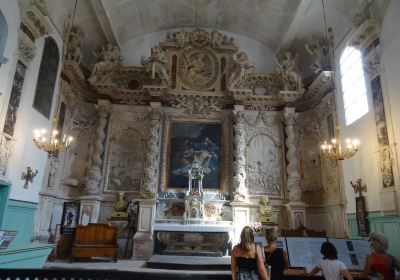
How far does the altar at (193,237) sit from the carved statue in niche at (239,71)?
18.3ft

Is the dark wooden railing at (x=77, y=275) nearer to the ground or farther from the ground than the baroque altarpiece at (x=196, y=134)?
nearer to the ground

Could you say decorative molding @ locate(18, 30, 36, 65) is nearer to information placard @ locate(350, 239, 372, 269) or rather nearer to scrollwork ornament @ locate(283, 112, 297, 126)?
information placard @ locate(350, 239, 372, 269)

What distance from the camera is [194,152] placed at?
12016 mm

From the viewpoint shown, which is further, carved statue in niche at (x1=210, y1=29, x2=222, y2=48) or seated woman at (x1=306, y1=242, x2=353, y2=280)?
carved statue in niche at (x1=210, y1=29, x2=222, y2=48)

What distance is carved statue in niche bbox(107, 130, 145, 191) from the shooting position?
38.3ft

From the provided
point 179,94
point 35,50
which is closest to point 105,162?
point 179,94

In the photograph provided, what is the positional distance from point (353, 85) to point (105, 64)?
9265mm

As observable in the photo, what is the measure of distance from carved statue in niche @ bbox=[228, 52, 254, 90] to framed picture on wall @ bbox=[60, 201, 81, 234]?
719 centimetres

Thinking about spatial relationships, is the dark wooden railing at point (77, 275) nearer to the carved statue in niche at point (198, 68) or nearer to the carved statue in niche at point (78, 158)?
the carved statue in niche at point (78, 158)

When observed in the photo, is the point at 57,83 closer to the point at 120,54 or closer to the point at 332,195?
the point at 120,54

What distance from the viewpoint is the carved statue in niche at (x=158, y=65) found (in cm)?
1189

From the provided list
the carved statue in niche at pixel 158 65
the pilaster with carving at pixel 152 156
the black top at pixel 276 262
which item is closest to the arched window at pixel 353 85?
the carved statue in niche at pixel 158 65

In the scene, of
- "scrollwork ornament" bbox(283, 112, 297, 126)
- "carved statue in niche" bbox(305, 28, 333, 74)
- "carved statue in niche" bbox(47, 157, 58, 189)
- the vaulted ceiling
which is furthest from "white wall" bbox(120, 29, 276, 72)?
"carved statue in niche" bbox(47, 157, 58, 189)

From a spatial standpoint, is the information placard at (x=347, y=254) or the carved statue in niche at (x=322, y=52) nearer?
the information placard at (x=347, y=254)
